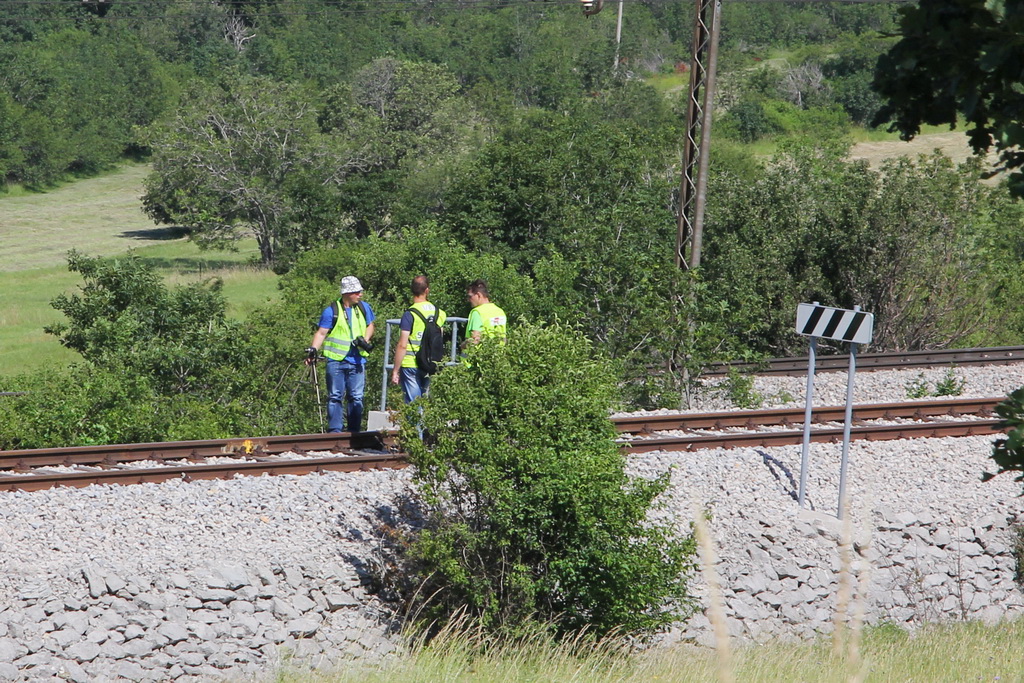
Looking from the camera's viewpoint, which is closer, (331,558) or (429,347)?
(331,558)

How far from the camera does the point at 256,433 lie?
13469 millimetres

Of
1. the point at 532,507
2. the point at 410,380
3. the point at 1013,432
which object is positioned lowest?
the point at 532,507

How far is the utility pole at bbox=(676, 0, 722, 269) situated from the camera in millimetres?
14617

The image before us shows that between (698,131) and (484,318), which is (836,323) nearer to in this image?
(484,318)

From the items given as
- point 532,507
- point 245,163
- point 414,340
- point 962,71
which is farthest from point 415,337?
point 245,163

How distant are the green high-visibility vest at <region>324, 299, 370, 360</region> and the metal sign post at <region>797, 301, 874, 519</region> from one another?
4.42 m

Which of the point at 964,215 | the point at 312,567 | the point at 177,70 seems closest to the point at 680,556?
the point at 312,567

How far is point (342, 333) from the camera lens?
11.3 meters

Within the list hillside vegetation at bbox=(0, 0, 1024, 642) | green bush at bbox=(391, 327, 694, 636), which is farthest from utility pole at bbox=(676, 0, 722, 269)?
green bush at bbox=(391, 327, 694, 636)

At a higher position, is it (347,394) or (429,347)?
(429,347)

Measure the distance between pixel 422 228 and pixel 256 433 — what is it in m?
8.31

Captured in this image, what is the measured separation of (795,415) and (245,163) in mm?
36025

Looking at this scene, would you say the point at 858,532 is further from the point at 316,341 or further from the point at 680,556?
the point at 316,341

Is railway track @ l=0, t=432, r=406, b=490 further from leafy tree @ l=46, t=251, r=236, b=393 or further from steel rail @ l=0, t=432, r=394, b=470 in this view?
leafy tree @ l=46, t=251, r=236, b=393
